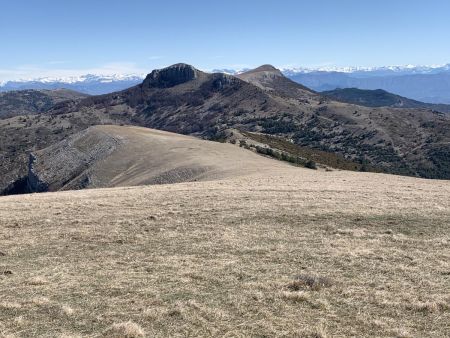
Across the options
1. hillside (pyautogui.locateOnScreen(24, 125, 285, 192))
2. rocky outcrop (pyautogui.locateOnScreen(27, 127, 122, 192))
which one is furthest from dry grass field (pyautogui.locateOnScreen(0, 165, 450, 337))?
rocky outcrop (pyautogui.locateOnScreen(27, 127, 122, 192))

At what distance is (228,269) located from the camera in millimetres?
16250

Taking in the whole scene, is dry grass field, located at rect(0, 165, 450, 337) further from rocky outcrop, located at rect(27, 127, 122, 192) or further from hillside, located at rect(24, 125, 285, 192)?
rocky outcrop, located at rect(27, 127, 122, 192)

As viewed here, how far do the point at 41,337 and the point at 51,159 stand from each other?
97.7m

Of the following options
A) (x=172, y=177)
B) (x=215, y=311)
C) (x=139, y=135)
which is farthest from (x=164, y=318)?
(x=139, y=135)

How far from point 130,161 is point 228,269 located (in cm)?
6575

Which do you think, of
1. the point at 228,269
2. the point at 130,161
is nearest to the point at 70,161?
the point at 130,161

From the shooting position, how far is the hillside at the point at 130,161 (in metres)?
60.9

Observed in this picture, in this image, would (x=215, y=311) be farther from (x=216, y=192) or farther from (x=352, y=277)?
(x=216, y=192)

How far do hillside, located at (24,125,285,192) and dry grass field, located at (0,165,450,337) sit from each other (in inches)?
1071

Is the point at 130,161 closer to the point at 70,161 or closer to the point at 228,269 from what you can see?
the point at 70,161

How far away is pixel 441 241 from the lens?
20.2 metres

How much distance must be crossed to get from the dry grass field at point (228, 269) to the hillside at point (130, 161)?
2719 cm

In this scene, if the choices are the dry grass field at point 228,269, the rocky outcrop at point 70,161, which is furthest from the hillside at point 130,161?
the dry grass field at point 228,269

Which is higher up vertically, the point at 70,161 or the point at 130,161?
the point at 130,161
